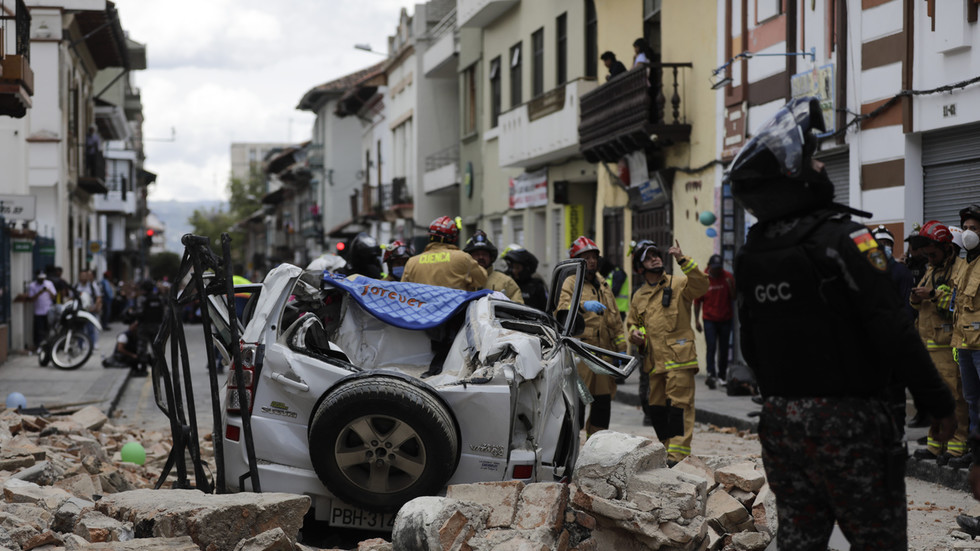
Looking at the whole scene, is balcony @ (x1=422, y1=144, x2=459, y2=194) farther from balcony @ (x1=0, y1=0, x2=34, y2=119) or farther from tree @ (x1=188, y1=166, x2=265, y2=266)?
tree @ (x1=188, y1=166, x2=265, y2=266)

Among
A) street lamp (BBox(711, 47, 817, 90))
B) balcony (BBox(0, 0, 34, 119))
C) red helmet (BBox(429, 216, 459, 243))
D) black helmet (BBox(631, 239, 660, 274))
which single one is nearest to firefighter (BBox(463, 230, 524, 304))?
red helmet (BBox(429, 216, 459, 243))

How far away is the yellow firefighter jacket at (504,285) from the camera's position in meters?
10.5

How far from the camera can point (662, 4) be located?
67.5 feet

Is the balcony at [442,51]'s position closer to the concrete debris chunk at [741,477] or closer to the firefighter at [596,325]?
the firefighter at [596,325]

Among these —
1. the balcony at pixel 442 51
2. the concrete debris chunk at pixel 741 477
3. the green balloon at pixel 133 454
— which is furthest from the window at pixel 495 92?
Answer: the concrete debris chunk at pixel 741 477

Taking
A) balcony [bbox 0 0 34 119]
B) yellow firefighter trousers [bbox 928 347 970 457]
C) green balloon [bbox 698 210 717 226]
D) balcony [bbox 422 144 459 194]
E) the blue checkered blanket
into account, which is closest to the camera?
the blue checkered blanket

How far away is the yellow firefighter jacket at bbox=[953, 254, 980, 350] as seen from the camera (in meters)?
9.34

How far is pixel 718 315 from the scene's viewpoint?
1652 centimetres

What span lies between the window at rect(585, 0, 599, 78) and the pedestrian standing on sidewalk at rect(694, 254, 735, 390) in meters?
8.50

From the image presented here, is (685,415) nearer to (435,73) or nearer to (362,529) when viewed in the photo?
(362,529)

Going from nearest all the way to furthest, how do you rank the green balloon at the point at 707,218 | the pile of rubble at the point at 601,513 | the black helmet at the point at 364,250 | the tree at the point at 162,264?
the pile of rubble at the point at 601,513
the black helmet at the point at 364,250
the green balloon at the point at 707,218
the tree at the point at 162,264

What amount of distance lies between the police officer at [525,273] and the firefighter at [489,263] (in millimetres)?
243

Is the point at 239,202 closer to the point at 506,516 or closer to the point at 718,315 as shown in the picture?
the point at 718,315

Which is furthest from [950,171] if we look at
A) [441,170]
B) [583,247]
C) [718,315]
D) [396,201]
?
[396,201]
